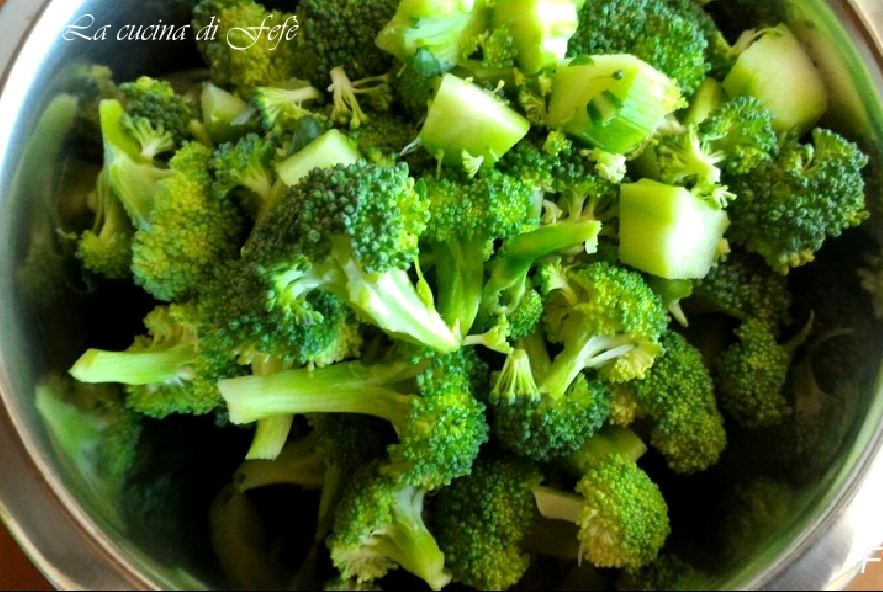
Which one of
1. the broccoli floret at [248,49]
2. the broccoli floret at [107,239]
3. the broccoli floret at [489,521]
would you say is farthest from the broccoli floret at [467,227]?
the broccoli floret at [107,239]

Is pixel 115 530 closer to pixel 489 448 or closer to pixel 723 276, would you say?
pixel 489 448

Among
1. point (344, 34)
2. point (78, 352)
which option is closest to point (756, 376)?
point (344, 34)

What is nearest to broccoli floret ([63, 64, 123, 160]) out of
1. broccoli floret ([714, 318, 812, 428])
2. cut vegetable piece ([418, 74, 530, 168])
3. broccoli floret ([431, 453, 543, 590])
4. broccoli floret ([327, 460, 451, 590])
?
cut vegetable piece ([418, 74, 530, 168])

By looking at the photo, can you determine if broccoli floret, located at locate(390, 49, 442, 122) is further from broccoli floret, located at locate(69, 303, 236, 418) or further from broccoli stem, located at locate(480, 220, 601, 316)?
broccoli floret, located at locate(69, 303, 236, 418)

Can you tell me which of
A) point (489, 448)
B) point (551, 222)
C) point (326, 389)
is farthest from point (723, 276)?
point (326, 389)

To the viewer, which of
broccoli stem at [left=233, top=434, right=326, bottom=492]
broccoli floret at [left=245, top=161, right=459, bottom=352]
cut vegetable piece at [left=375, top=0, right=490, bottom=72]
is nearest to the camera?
broccoli floret at [left=245, top=161, right=459, bottom=352]

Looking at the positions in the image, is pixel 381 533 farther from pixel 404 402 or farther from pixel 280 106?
pixel 280 106

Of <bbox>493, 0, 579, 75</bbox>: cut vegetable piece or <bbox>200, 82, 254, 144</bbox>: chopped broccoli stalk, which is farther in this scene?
<bbox>200, 82, 254, 144</bbox>: chopped broccoli stalk
